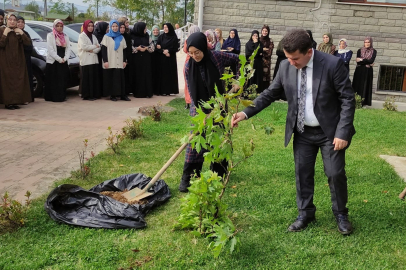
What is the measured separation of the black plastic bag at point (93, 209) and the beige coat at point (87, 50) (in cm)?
718

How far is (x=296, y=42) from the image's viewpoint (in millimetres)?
3799

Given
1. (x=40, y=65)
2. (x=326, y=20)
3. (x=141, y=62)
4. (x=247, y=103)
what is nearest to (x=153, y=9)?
(x=326, y=20)

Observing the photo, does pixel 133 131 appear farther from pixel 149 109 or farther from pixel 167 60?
pixel 167 60

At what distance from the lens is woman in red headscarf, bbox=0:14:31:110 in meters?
9.94

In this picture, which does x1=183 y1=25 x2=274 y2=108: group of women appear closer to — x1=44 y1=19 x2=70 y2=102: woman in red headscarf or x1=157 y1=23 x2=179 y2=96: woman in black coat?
x1=157 y1=23 x2=179 y2=96: woman in black coat

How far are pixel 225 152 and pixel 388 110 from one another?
31.3 feet

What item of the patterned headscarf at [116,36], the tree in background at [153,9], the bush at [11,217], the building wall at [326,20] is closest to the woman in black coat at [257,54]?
the building wall at [326,20]

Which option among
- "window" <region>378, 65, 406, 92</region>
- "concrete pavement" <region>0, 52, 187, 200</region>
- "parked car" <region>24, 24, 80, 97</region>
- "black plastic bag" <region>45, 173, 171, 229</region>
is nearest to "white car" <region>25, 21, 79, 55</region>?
"parked car" <region>24, 24, 80, 97</region>

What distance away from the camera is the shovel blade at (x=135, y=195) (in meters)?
4.95

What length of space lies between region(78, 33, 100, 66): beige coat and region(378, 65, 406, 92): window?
29.7 ft

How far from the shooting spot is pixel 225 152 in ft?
13.1

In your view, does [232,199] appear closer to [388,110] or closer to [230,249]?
[230,249]

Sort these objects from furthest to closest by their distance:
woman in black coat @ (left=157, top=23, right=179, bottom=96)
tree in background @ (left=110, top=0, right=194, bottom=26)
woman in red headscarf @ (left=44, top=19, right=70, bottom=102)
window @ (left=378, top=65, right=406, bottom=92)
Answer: tree in background @ (left=110, top=0, right=194, bottom=26) < window @ (left=378, top=65, right=406, bottom=92) < woman in black coat @ (left=157, top=23, right=179, bottom=96) < woman in red headscarf @ (left=44, top=19, right=70, bottom=102)

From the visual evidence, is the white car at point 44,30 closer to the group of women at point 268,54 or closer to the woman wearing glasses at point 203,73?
the group of women at point 268,54
